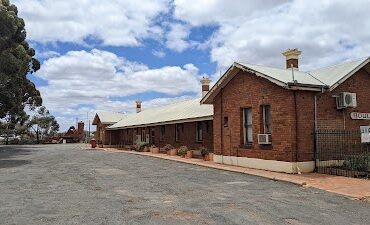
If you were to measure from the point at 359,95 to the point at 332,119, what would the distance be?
1.99 metres

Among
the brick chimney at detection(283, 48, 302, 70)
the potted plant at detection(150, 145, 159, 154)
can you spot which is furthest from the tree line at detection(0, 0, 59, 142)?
the brick chimney at detection(283, 48, 302, 70)

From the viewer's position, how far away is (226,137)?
791 inches

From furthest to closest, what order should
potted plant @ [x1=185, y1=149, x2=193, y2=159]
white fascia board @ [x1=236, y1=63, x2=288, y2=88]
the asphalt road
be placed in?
potted plant @ [x1=185, y1=149, x2=193, y2=159], white fascia board @ [x1=236, y1=63, x2=288, y2=88], the asphalt road

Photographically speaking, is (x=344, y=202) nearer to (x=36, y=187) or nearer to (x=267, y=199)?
(x=267, y=199)

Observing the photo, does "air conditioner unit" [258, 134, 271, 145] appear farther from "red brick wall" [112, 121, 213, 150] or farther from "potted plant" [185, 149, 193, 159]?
"potted plant" [185, 149, 193, 159]

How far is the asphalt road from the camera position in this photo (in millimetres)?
8273

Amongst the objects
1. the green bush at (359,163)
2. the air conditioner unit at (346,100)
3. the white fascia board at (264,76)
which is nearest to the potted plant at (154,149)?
the white fascia board at (264,76)

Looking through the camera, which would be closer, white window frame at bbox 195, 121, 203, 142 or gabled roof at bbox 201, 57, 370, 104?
gabled roof at bbox 201, 57, 370, 104

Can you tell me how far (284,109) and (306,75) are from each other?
3.25 meters

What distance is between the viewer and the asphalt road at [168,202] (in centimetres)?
827

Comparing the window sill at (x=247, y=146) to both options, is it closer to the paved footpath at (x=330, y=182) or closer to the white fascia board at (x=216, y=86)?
the paved footpath at (x=330, y=182)

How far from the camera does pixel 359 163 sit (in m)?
14.8

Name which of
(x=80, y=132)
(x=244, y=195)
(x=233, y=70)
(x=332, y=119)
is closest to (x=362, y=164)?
(x=332, y=119)

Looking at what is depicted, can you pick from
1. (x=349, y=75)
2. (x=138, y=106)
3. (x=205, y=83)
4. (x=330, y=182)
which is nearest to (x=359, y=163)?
(x=330, y=182)
